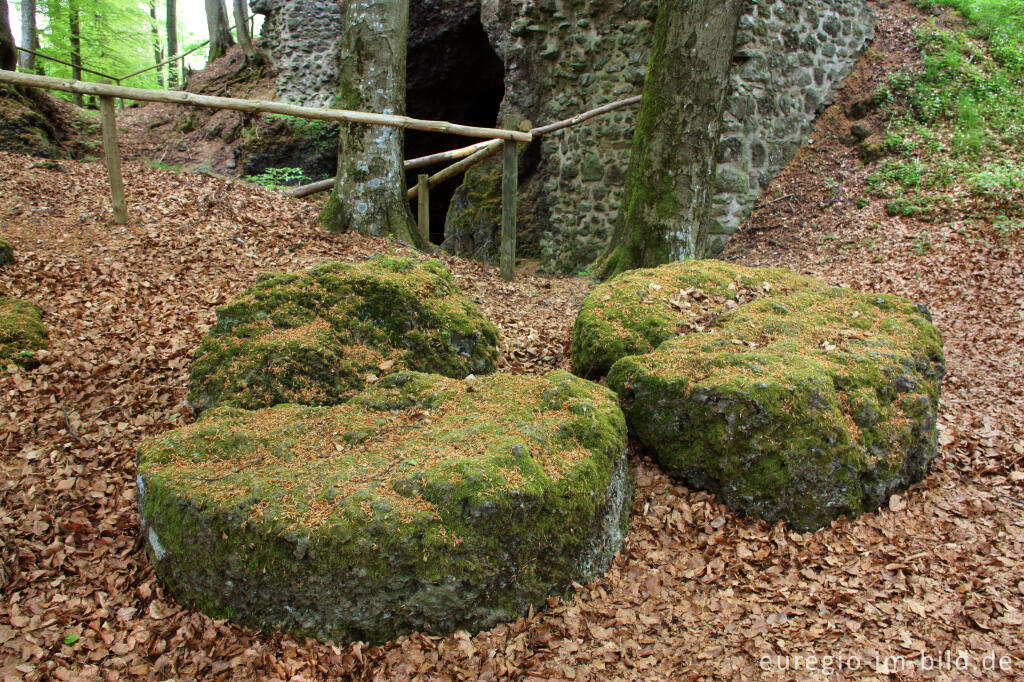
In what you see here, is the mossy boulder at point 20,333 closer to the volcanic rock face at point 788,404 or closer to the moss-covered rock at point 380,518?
the moss-covered rock at point 380,518

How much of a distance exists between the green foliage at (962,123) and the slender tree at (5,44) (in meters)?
11.6

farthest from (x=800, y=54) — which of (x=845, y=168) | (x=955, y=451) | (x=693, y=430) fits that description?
(x=693, y=430)

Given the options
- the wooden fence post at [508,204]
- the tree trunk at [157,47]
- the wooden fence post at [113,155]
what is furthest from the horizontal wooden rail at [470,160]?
the tree trunk at [157,47]

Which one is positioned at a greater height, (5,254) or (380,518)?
(5,254)

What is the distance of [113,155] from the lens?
217 inches

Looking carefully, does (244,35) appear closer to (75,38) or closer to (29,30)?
(29,30)

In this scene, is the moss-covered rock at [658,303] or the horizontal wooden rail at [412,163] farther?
the horizontal wooden rail at [412,163]

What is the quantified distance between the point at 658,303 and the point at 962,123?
7038 mm

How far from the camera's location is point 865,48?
9.70m

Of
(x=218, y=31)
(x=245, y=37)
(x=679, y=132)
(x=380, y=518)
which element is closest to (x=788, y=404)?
(x=380, y=518)

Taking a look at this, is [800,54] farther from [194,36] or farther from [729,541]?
[194,36]

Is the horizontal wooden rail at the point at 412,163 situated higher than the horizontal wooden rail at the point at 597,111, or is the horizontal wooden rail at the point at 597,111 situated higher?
the horizontal wooden rail at the point at 597,111

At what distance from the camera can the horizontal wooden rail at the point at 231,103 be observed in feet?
17.3

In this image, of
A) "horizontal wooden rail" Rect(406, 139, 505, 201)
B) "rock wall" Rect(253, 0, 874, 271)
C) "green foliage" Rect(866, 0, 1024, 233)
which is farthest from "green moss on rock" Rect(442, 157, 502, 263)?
"green foliage" Rect(866, 0, 1024, 233)
